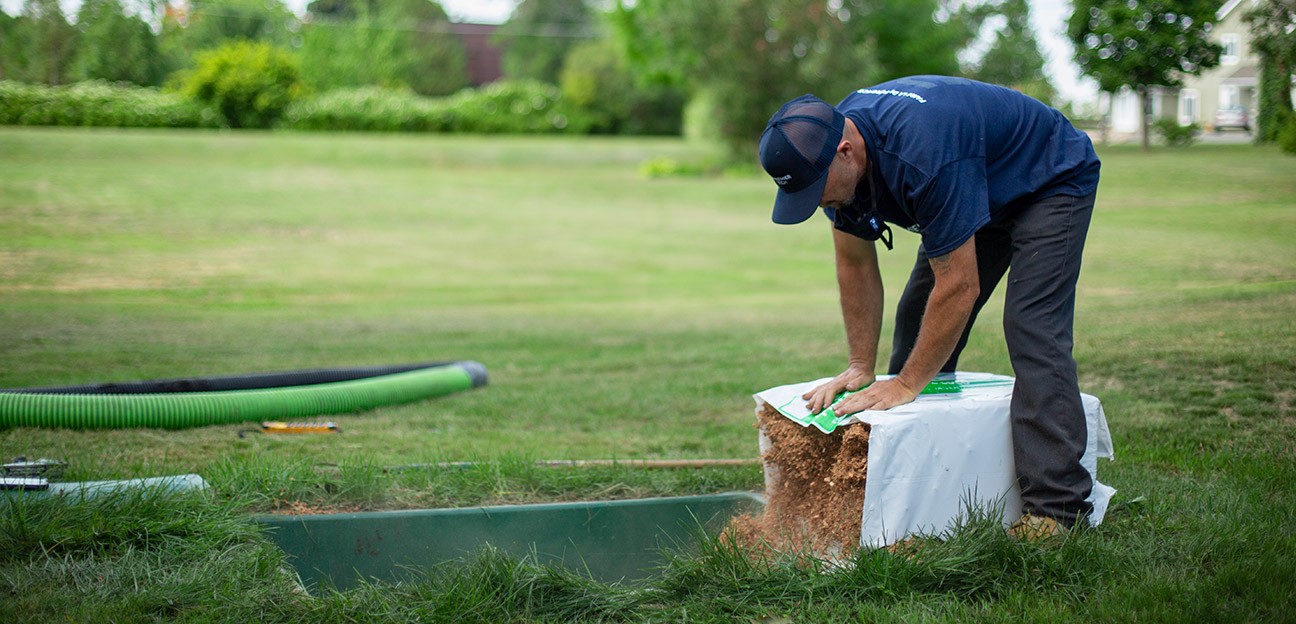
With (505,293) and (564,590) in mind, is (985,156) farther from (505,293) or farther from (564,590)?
(505,293)

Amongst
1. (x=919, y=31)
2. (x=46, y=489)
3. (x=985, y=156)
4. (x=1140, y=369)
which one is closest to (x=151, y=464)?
(x=46, y=489)

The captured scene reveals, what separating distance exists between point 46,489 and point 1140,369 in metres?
5.51

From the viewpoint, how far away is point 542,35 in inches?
2098

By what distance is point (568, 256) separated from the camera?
17.8 meters

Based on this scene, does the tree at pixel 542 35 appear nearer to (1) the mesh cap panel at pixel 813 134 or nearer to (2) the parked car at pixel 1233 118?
(2) the parked car at pixel 1233 118

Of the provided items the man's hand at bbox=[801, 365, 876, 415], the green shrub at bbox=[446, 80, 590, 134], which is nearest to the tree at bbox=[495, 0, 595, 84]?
the green shrub at bbox=[446, 80, 590, 134]

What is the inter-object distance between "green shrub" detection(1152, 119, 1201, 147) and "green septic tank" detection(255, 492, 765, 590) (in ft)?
16.3

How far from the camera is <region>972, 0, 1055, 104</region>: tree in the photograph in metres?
8.63

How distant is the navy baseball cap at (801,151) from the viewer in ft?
10.4

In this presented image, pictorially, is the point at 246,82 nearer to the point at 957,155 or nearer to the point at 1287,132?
the point at 1287,132

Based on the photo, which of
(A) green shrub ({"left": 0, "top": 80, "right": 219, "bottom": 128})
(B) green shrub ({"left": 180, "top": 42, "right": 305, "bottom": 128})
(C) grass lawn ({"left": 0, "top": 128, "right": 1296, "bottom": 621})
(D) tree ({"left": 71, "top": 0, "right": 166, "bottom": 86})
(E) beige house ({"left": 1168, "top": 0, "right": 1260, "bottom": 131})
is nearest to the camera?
(C) grass lawn ({"left": 0, "top": 128, "right": 1296, "bottom": 621})

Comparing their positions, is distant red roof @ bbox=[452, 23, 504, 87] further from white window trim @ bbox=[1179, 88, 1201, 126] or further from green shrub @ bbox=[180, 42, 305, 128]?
white window trim @ bbox=[1179, 88, 1201, 126]

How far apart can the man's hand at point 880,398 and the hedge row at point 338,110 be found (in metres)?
10.9

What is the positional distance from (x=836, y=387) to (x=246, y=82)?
1422 centimetres
